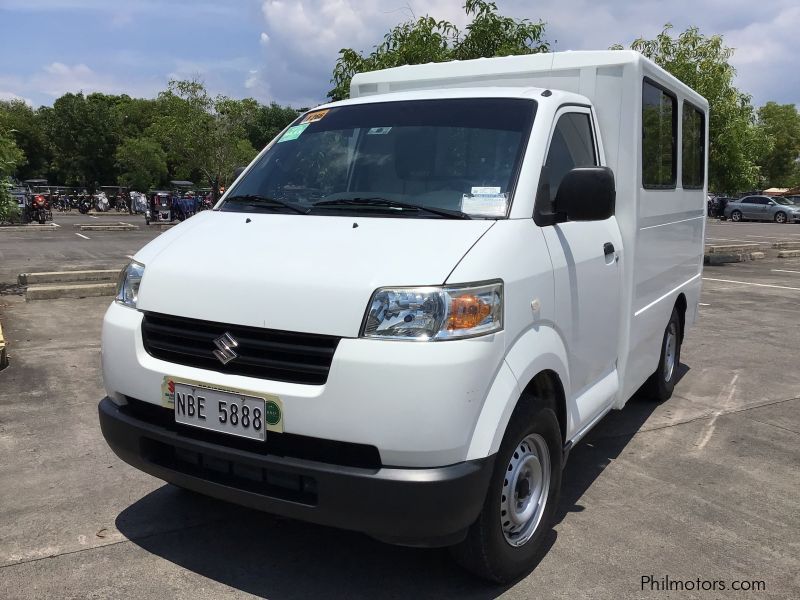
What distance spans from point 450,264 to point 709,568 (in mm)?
1895

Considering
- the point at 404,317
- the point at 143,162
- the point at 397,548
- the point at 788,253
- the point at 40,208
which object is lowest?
the point at 788,253

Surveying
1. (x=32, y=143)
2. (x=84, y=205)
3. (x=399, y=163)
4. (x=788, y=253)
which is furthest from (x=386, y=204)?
(x=32, y=143)

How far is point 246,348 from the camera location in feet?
8.88

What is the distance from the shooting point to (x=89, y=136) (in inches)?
2322

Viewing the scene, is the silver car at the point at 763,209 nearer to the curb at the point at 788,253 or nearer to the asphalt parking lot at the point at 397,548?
the curb at the point at 788,253

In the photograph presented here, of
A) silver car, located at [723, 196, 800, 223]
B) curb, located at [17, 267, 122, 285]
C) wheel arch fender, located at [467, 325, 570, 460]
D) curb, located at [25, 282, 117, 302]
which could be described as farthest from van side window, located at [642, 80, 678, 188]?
silver car, located at [723, 196, 800, 223]

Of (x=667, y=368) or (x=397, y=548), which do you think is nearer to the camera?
(x=397, y=548)

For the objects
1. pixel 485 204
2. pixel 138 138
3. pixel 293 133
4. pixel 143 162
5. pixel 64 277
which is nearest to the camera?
pixel 485 204

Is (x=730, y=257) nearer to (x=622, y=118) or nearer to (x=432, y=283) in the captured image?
(x=622, y=118)

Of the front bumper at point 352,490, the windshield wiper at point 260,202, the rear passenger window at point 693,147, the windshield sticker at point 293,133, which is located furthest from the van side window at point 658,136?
the front bumper at point 352,490

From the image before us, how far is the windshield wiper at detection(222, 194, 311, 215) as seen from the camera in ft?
11.0

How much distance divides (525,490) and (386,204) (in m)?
1.41

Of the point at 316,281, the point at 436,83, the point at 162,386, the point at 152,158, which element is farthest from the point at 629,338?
the point at 152,158

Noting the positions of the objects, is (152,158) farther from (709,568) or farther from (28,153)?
(709,568)
